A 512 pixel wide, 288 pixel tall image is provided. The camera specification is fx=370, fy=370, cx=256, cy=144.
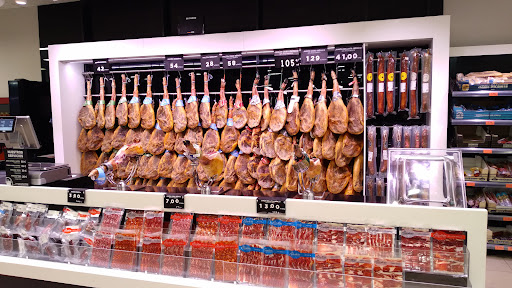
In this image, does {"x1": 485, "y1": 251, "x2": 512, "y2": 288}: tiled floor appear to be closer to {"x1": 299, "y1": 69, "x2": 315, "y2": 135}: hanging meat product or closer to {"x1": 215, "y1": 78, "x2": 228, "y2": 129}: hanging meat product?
{"x1": 299, "y1": 69, "x2": 315, "y2": 135}: hanging meat product

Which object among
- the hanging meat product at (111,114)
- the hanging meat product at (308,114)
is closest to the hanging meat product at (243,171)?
the hanging meat product at (308,114)

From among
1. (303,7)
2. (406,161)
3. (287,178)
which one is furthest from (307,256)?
(303,7)

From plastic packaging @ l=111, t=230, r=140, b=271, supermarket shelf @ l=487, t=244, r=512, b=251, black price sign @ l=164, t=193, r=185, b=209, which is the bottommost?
supermarket shelf @ l=487, t=244, r=512, b=251

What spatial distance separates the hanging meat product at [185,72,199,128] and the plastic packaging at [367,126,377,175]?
6.63 ft

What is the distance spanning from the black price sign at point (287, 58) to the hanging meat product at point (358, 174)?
1.25m

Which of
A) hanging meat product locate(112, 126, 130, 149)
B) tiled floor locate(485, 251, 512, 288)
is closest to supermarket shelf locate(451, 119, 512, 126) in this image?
tiled floor locate(485, 251, 512, 288)

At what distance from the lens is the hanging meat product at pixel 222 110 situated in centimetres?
444

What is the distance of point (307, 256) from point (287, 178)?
244 cm

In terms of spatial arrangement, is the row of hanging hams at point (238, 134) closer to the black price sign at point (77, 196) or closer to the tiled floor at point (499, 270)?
the tiled floor at point (499, 270)

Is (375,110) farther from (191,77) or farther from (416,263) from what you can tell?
(416,263)

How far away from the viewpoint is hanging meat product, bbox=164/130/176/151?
4617mm

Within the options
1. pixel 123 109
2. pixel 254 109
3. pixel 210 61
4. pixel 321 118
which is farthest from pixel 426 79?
pixel 123 109

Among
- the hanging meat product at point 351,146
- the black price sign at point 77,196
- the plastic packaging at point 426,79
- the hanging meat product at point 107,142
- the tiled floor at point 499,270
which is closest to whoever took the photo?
the black price sign at point 77,196

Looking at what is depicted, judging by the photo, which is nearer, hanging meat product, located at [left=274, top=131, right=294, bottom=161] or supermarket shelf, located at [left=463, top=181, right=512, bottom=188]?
hanging meat product, located at [left=274, top=131, right=294, bottom=161]
